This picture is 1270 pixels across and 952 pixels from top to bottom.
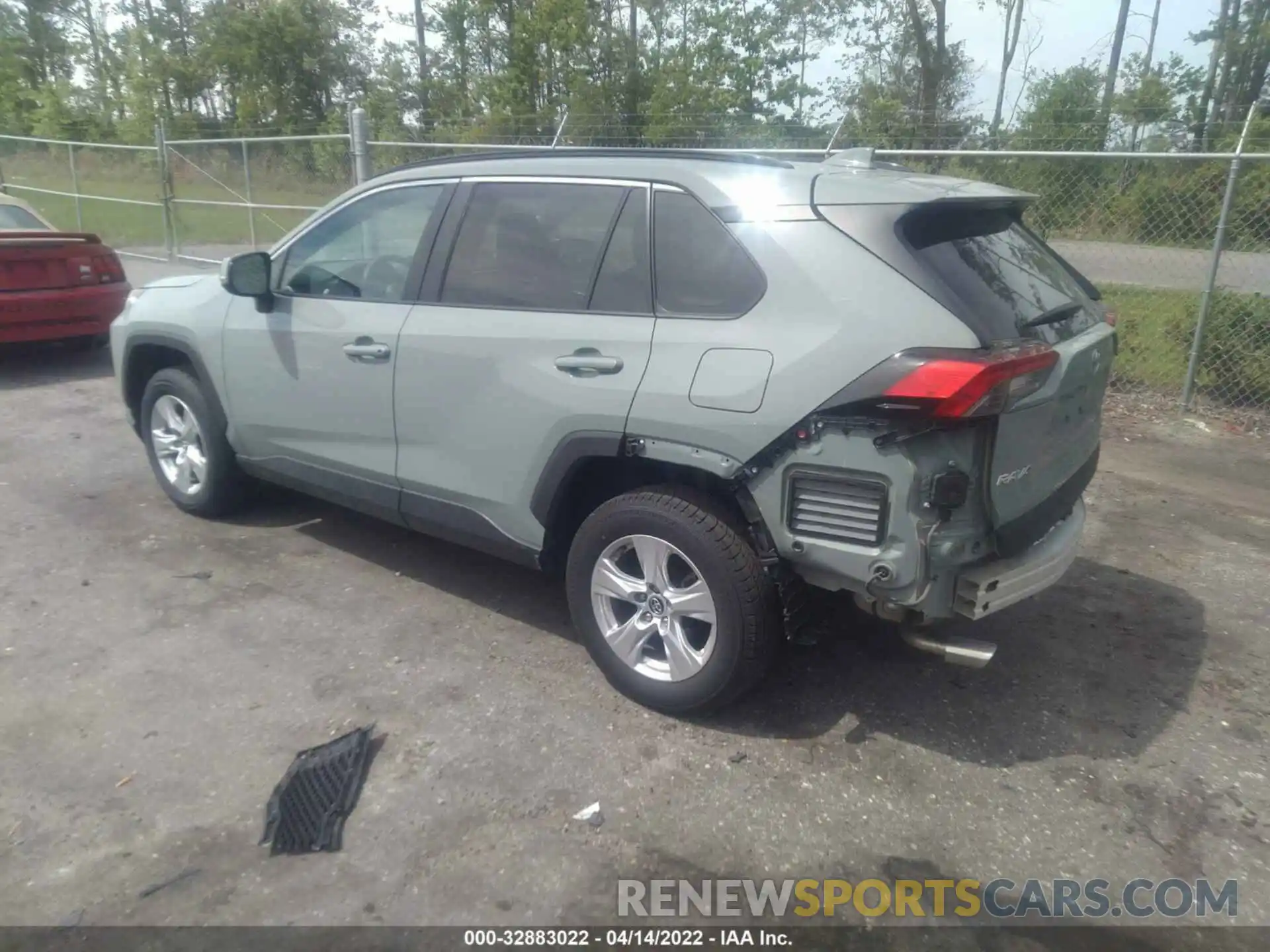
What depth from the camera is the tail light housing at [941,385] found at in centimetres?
282

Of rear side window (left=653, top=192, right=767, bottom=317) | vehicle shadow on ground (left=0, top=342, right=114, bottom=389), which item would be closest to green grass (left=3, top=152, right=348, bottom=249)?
vehicle shadow on ground (left=0, top=342, right=114, bottom=389)

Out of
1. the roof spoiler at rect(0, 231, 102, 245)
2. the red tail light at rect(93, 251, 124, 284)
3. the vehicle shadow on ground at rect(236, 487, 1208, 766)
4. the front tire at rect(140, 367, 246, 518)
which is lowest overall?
the vehicle shadow on ground at rect(236, 487, 1208, 766)

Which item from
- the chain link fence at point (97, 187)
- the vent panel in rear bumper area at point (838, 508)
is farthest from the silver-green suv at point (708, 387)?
the chain link fence at point (97, 187)

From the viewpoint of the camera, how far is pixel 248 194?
12.7 metres

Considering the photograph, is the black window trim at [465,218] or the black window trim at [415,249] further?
the black window trim at [415,249]

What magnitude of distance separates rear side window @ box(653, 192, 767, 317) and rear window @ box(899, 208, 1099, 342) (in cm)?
53

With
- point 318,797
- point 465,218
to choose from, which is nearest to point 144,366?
point 465,218

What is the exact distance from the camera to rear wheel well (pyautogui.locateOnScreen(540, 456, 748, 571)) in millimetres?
3363

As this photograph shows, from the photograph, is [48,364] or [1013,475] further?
[48,364]

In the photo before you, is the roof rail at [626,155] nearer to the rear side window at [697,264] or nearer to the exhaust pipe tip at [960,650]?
the rear side window at [697,264]

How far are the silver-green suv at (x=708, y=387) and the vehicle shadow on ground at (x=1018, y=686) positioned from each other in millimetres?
373

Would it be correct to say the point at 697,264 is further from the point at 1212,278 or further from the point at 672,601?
the point at 1212,278

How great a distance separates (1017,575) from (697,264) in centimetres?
147

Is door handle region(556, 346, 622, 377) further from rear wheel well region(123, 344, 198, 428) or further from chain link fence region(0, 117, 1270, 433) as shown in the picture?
rear wheel well region(123, 344, 198, 428)
